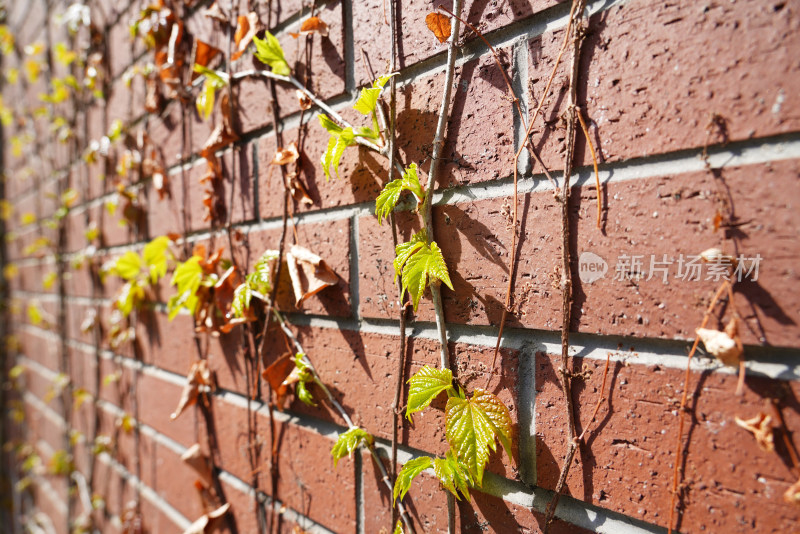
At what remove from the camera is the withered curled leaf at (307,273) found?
759mm

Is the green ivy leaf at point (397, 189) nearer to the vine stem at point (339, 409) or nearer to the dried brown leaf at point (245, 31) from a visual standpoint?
the vine stem at point (339, 409)

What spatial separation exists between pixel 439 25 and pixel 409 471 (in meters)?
0.54

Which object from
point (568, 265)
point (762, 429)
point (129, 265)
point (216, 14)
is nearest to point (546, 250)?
point (568, 265)

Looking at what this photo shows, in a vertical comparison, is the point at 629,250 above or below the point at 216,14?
below

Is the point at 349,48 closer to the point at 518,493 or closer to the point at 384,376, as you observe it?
the point at 384,376

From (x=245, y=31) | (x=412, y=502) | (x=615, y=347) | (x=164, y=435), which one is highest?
(x=245, y=31)

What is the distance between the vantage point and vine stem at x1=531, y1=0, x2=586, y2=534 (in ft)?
1.65

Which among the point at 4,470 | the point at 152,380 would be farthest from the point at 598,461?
the point at 4,470

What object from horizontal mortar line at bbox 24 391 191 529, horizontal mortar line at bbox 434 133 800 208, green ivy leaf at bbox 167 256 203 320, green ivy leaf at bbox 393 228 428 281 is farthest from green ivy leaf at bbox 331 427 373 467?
horizontal mortar line at bbox 24 391 191 529

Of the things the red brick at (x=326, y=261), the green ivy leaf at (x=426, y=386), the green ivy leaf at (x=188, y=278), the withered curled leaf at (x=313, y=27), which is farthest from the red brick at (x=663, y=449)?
the green ivy leaf at (x=188, y=278)

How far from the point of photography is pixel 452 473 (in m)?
0.58

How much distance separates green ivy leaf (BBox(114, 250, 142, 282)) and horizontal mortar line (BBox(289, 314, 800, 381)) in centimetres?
85

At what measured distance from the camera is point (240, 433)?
3.29 ft

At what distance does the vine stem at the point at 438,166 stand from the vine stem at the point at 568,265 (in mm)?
137
